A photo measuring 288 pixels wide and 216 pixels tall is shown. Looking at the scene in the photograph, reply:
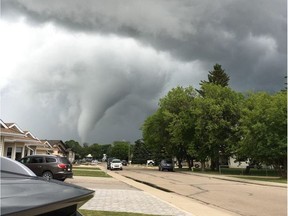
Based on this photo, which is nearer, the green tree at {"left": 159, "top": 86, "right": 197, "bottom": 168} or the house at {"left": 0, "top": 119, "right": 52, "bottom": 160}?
the house at {"left": 0, "top": 119, "right": 52, "bottom": 160}

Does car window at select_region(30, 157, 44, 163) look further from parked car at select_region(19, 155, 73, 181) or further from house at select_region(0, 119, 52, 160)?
house at select_region(0, 119, 52, 160)

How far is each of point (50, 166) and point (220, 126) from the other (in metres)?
30.8

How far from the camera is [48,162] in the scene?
23.1 metres

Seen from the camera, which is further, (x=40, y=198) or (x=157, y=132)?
(x=157, y=132)

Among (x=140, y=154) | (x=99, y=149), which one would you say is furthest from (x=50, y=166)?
(x=99, y=149)

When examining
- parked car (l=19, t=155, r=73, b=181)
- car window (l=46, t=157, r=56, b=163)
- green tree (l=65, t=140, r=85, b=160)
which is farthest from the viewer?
green tree (l=65, t=140, r=85, b=160)

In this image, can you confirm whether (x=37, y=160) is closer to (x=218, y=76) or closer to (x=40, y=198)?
(x=40, y=198)

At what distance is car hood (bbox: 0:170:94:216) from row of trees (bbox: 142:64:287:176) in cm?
3382

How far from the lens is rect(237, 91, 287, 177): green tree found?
34750mm

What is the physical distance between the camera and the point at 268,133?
35.3m

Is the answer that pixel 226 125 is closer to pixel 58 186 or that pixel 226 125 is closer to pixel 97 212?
pixel 97 212

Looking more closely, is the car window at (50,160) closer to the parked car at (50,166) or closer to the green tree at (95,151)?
the parked car at (50,166)

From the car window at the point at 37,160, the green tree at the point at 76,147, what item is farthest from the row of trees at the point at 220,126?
the green tree at the point at 76,147

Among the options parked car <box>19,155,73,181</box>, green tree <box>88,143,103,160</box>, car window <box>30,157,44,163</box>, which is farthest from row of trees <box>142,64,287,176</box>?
green tree <box>88,143,103,160</box>
